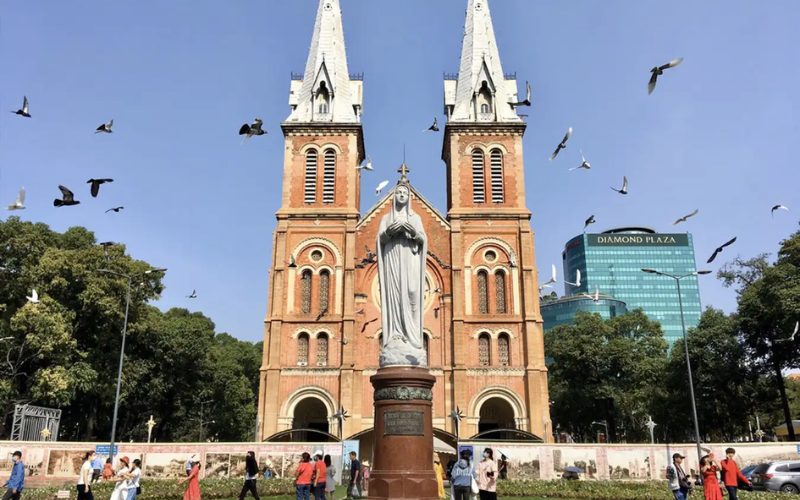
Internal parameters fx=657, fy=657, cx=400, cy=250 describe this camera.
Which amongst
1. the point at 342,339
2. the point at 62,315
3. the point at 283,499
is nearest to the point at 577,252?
the point at 342,339

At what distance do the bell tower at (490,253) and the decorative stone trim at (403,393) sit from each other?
24.1m

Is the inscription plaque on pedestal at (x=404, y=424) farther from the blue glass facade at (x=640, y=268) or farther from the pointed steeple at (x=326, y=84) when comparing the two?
the blue glass facade at (x=640, y=268)

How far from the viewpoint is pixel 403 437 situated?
35.6 ft

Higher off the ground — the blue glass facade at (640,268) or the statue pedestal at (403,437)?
the blue glass facade at (640,268)

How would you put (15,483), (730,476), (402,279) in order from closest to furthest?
(402,279) → (15,483) → (730,476)

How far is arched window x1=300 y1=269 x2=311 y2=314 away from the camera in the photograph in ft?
123

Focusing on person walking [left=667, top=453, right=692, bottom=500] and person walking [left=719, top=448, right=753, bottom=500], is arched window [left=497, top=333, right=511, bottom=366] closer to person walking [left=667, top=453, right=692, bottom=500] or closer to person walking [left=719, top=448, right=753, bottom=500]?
person walking [left=719, top=448, right=753, bottom=500]

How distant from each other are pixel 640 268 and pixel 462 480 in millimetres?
116542

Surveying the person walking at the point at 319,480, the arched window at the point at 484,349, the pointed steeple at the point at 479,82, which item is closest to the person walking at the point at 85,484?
the person walking at the point at 319,480

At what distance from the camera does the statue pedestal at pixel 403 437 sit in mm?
10461

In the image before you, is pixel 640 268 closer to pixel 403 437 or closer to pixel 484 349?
pixel 484 349

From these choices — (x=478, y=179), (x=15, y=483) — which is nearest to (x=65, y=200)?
(x=15, y=483)

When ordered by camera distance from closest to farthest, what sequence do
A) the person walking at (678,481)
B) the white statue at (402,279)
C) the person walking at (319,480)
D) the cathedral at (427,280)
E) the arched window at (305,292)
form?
the white statue at (402,279) < the person walking at (678,481) < the person walking at (319,480) < the cathedral at (427,280) < the arched window at (305,292)

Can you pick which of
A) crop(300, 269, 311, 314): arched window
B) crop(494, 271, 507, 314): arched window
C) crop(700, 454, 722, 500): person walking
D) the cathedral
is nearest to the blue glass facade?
the cathedral
